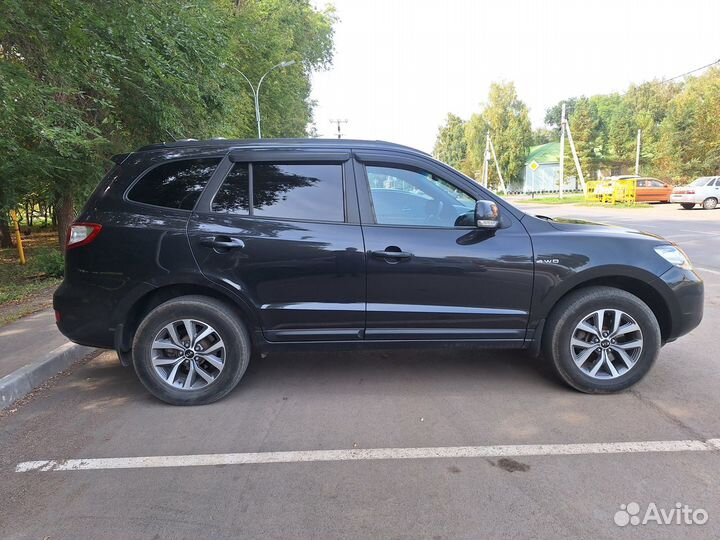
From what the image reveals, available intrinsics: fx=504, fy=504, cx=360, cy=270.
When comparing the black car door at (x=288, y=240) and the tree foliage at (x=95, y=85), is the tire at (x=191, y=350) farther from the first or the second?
the tree foliage at (x=95, y=85)

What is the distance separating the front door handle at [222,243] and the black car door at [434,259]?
94 centimetres

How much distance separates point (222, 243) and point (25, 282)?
9451mm

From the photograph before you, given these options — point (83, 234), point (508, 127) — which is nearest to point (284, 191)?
point (83, 234)

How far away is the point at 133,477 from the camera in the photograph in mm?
2918

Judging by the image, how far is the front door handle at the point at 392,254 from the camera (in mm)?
3717

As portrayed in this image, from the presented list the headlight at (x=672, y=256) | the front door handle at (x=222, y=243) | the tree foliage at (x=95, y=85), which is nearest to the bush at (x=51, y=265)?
the tree foliage at (x=95, y=85)

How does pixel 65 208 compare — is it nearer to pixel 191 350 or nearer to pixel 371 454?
pixel 191 350

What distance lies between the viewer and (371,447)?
3.18 metres

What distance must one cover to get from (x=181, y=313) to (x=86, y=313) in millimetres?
737

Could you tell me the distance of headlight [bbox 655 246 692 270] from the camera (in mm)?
3855

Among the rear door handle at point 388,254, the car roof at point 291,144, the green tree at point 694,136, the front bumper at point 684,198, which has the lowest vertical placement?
the rear door handle at point 388,254

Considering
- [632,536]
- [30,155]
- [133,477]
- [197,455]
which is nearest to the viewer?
[632,536]

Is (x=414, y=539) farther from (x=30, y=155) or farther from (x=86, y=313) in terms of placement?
(x=30, y=155)

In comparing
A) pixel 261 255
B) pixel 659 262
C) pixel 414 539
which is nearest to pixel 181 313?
pixel 261 255
